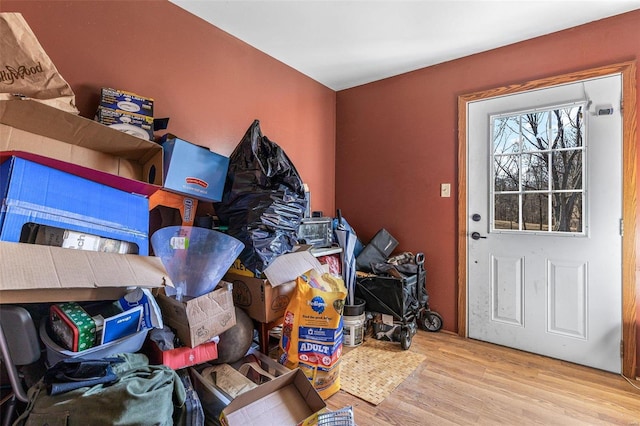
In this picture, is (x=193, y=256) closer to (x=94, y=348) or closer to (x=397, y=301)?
(x=94, y=348)

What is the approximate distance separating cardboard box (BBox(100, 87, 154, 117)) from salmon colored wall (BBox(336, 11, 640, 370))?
2098mm

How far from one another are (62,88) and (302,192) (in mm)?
1290

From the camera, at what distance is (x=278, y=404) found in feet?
4.53

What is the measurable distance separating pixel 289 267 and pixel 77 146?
1216mm

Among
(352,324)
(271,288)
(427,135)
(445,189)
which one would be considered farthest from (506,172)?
(271,288)

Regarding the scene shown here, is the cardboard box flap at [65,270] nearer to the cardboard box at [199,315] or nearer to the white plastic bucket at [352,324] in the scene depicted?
the cardboard box at [199,315]

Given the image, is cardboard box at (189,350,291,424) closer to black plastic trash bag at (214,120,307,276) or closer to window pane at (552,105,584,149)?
black plastic trash bag at (214,120,307,276)

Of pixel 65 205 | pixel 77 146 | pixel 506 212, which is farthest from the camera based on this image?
pixel 506 212

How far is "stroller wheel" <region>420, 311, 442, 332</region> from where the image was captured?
8.93 ft

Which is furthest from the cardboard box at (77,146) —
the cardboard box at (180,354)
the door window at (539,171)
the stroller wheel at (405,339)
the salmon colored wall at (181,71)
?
the door window at (539,171)

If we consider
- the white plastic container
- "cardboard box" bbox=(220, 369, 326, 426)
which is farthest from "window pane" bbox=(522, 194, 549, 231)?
the white plastic container

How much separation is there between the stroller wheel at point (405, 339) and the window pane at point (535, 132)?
1.71 meters

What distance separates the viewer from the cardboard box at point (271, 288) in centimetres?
177

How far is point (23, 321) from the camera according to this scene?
1049 millimetres
